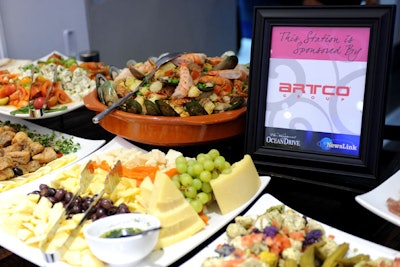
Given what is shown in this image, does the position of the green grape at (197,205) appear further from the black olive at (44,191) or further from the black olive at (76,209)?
the black olive at (44,191)

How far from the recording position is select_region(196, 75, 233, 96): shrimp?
1594 mm

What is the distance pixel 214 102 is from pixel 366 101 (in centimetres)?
51

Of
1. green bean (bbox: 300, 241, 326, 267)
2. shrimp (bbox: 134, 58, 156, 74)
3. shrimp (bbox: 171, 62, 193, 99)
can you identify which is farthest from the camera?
shrimp (bbox: 134, 58, 156, 74)

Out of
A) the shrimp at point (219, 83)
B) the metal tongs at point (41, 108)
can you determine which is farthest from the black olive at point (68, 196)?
the metal tongs at point (41, 108)

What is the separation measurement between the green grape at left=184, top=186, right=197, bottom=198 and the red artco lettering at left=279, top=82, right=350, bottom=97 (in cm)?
39

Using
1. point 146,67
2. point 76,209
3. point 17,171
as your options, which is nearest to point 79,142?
point 17,171

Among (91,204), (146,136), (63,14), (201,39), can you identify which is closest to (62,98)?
(146,136)

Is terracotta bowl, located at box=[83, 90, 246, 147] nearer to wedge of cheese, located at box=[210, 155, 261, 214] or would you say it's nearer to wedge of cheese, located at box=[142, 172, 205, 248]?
wedge of cheese, located at box=[210, 155, 261, 214]

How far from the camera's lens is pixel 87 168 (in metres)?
1.30

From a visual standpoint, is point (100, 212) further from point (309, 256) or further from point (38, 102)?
point (38, 102)

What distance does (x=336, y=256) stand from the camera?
→ 0.96 metres

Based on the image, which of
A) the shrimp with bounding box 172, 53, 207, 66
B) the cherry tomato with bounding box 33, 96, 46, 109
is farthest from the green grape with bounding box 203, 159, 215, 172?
the cherry tomato with bounding box 33, 96, 46, 109

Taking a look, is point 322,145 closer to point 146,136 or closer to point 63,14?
point 146,136

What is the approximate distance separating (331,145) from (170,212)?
A: 489 millimetres
